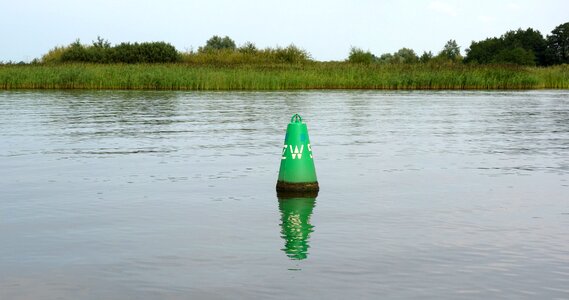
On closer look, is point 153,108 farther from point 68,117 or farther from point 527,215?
point 527,215

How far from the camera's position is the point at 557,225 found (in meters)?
8.93

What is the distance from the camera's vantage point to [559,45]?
383 ft

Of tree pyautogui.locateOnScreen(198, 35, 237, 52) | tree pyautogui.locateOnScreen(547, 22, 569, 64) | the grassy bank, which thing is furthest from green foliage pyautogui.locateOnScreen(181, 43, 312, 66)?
tree pyautogui.locateOnScreen(547, 22, 569, 64)

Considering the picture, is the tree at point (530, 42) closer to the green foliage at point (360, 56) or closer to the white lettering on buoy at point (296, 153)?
the green foliage at point (360, 56)

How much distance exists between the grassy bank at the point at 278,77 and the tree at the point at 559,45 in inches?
2401

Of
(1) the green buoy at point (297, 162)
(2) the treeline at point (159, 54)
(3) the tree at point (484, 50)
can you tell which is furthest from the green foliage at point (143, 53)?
(1) the green buoy at point (297, 162)

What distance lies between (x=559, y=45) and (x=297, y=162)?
11188cm

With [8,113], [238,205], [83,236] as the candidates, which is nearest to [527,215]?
[238,205]

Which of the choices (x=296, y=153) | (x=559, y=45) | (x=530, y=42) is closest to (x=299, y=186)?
(x=296, y=153)

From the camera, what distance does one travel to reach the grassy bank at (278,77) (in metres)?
48.4

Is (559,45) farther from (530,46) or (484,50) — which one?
(484,50)

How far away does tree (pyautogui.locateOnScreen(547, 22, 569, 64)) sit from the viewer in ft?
378

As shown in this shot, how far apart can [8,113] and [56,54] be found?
4782 centimetres

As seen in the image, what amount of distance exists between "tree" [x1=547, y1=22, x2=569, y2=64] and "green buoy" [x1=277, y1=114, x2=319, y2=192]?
10893 centimetres
